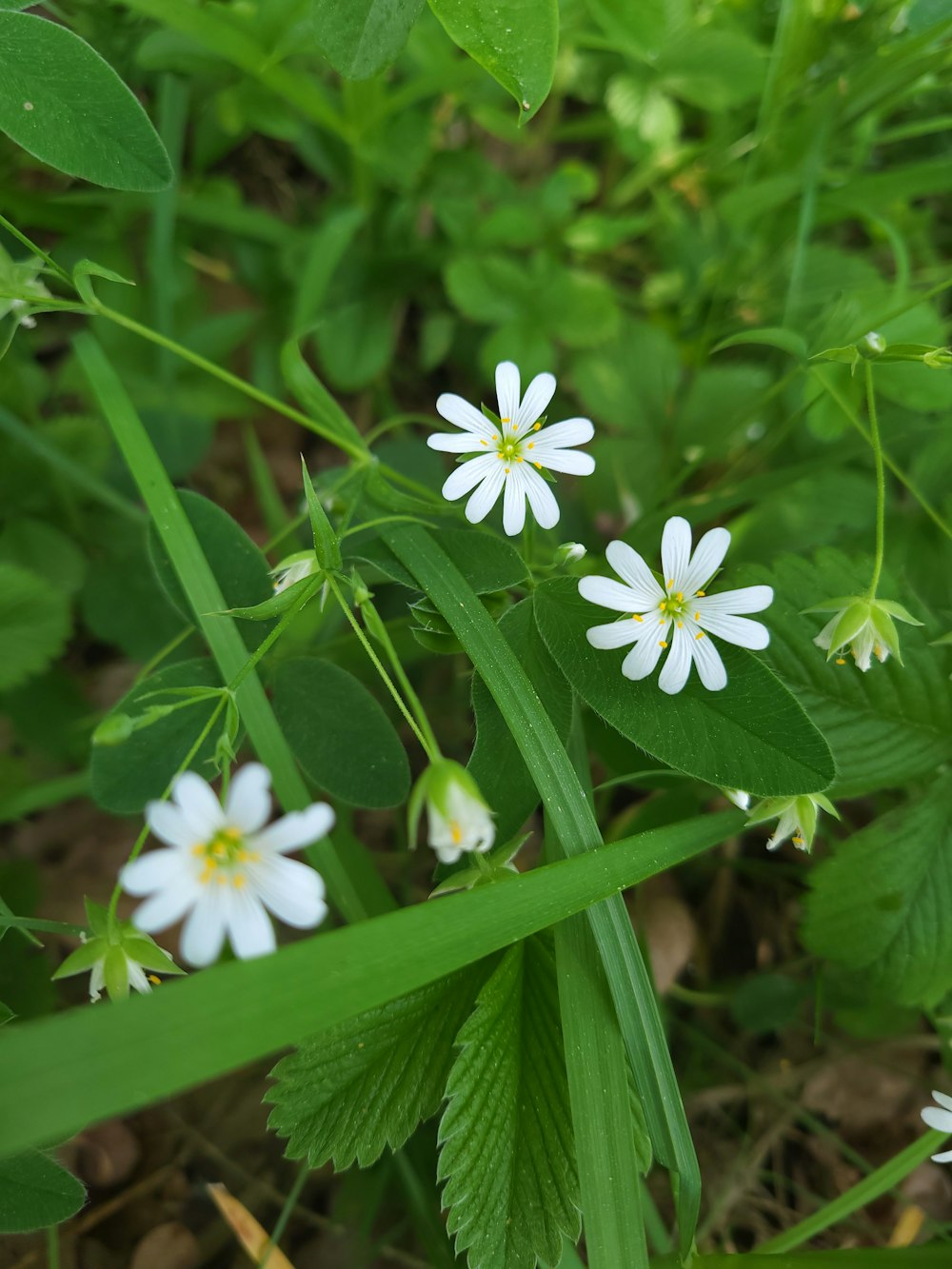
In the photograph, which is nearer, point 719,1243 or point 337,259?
point 719,1243

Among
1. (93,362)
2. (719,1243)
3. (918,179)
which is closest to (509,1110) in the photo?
(719,1243)

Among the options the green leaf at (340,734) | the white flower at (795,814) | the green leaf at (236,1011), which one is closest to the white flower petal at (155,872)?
the green leaf at (236,1011)

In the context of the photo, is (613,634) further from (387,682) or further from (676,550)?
(387,682)

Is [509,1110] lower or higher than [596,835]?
lower

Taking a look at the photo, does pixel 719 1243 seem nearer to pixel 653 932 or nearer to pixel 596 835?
pixel 653 932

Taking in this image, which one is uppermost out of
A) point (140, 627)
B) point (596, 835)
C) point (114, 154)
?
point (114, 154)

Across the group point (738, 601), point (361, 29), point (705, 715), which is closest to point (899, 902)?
point (705, 715)

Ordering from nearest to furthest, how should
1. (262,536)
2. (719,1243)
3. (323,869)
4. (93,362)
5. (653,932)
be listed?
(323,869) < (93,362) < (719,1243) < (653,932) < (262,536)

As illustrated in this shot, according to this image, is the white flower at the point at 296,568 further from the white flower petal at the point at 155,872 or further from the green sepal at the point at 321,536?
the white flower petal at the point at 155,872

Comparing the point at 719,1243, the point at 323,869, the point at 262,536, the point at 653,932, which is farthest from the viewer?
the point at 262,536
